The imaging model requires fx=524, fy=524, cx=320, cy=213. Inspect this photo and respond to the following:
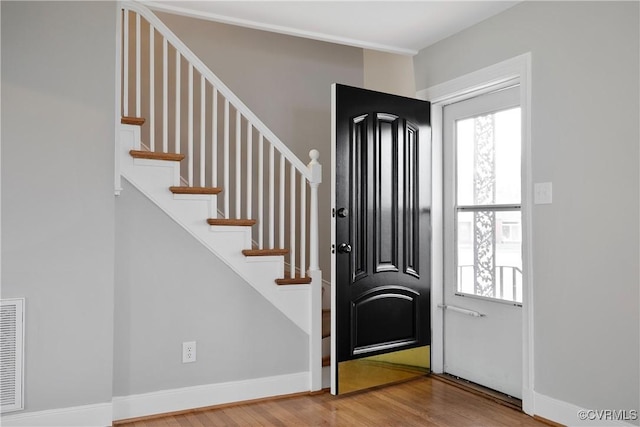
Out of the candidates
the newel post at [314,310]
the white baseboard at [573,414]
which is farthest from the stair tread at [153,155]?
the white baseboard at [573,414]

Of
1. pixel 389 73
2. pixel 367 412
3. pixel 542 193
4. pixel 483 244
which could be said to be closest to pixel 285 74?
pixel 389 73

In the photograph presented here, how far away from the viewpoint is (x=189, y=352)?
3.18 meters

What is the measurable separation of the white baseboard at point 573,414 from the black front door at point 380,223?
1008 millimetres

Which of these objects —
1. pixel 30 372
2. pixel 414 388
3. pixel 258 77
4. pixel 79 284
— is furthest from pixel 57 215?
pixel 414 388

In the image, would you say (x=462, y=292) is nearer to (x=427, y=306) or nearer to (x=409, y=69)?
(x=427, y=306)

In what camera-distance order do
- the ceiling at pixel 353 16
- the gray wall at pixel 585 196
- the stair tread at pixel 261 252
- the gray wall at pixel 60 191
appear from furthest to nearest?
the stair tread at pixel 261 252, the ceiling at pixel 353 16, the gray wall at pixel 60 191, the gray wall at pixel 585 196

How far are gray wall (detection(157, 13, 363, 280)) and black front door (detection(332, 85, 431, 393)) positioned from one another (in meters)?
1.05

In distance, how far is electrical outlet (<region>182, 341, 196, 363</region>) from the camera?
3168 mm

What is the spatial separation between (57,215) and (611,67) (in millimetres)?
2968

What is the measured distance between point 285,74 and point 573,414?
3.28 m

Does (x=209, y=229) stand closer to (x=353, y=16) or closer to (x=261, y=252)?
(x=261, y=252)

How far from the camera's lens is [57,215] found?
277 cm

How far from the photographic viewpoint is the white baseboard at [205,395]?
3.02m

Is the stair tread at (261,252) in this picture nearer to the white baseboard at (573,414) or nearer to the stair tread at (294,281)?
the stair tread at (294,281)
